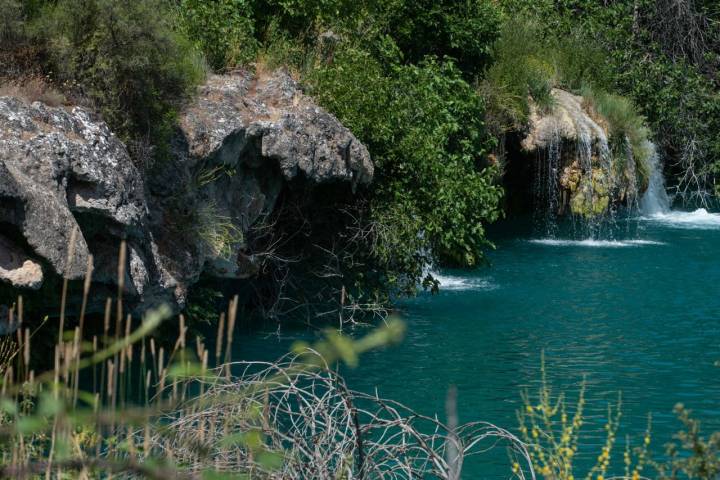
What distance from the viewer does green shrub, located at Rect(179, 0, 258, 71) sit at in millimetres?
13234

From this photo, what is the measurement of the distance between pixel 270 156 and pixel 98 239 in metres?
2.89

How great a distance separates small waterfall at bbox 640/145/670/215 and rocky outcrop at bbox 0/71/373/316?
532 inches

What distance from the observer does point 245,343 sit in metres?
12.7

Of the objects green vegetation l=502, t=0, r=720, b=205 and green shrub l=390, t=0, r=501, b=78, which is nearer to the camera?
green shrub l=390, t=0, r=501, b=78

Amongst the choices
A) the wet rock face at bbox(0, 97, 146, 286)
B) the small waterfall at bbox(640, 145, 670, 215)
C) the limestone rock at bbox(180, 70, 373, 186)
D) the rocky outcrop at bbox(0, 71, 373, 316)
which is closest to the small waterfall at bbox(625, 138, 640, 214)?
the small waterfall at bbox(640, 145, 670, 215)

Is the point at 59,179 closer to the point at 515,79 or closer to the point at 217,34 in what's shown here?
the point at 217,34

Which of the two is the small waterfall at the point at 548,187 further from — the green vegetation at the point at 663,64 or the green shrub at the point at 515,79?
the green vegetation at the point at 663,64

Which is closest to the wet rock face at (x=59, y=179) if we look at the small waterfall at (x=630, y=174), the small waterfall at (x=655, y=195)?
the small waterfall at (x=630, y=174)

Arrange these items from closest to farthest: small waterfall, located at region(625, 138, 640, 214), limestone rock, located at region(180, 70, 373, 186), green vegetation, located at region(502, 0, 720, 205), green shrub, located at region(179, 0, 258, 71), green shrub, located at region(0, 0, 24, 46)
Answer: green shrub, located at region(0, 0, 24, 46), limestone rock, located at region(180, 70, 373, 186), green shrub, located at region(179, 0, 258, 71), small waterfall, located at region(625, 138, 640, 214), green vegetation, located at region(502, 0, 720, 205)

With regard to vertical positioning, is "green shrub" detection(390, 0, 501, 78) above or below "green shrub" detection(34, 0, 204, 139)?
above

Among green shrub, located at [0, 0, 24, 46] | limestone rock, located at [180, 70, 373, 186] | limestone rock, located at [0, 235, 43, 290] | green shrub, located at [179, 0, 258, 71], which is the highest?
green shrub, located at [179, 0, 258, 71]

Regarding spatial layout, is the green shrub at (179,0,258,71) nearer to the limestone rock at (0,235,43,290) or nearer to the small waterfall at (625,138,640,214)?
the limestone rock at (0,235,43,290)

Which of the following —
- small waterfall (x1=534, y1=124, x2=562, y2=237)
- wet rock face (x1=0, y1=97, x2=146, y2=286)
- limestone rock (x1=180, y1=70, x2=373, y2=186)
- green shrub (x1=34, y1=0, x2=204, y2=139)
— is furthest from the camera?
small waterfall (x1=534, y1=124, x2=562, y2=237)

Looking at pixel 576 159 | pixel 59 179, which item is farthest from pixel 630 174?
pixel 59 179
